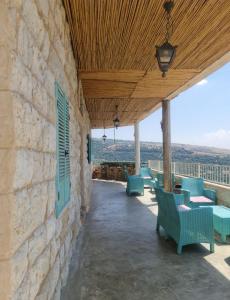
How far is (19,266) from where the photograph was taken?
4.13ft

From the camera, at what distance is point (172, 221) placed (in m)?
4.27

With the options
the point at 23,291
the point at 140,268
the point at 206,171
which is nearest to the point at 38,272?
the point at 23,291

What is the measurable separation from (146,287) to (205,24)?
3126 mm

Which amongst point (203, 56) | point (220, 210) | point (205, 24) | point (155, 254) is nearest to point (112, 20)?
point (205, 24)

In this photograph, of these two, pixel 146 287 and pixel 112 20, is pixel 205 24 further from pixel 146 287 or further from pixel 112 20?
pixel 146 287

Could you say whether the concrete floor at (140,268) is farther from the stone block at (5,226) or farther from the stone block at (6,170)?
the stone block at (6,170)

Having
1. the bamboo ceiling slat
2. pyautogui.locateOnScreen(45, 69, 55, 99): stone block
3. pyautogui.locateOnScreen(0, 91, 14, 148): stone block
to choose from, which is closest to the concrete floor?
pyautogui.locateOnScreen(45, 69, 55, 99): stone block

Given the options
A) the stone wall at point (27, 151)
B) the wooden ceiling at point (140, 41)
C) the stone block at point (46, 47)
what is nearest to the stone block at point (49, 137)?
the stone wall at point (27, 151)

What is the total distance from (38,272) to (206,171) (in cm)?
695

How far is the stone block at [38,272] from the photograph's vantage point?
1.49m

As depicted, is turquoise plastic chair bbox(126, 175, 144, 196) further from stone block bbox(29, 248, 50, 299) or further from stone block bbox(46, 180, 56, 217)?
stone block bbox(29, 248, 50, 299)

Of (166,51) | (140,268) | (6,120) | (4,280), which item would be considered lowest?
(140,268)

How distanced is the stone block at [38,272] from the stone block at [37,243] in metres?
0.04

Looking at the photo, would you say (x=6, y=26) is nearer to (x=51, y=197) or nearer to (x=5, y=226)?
(x=5, y=226)
